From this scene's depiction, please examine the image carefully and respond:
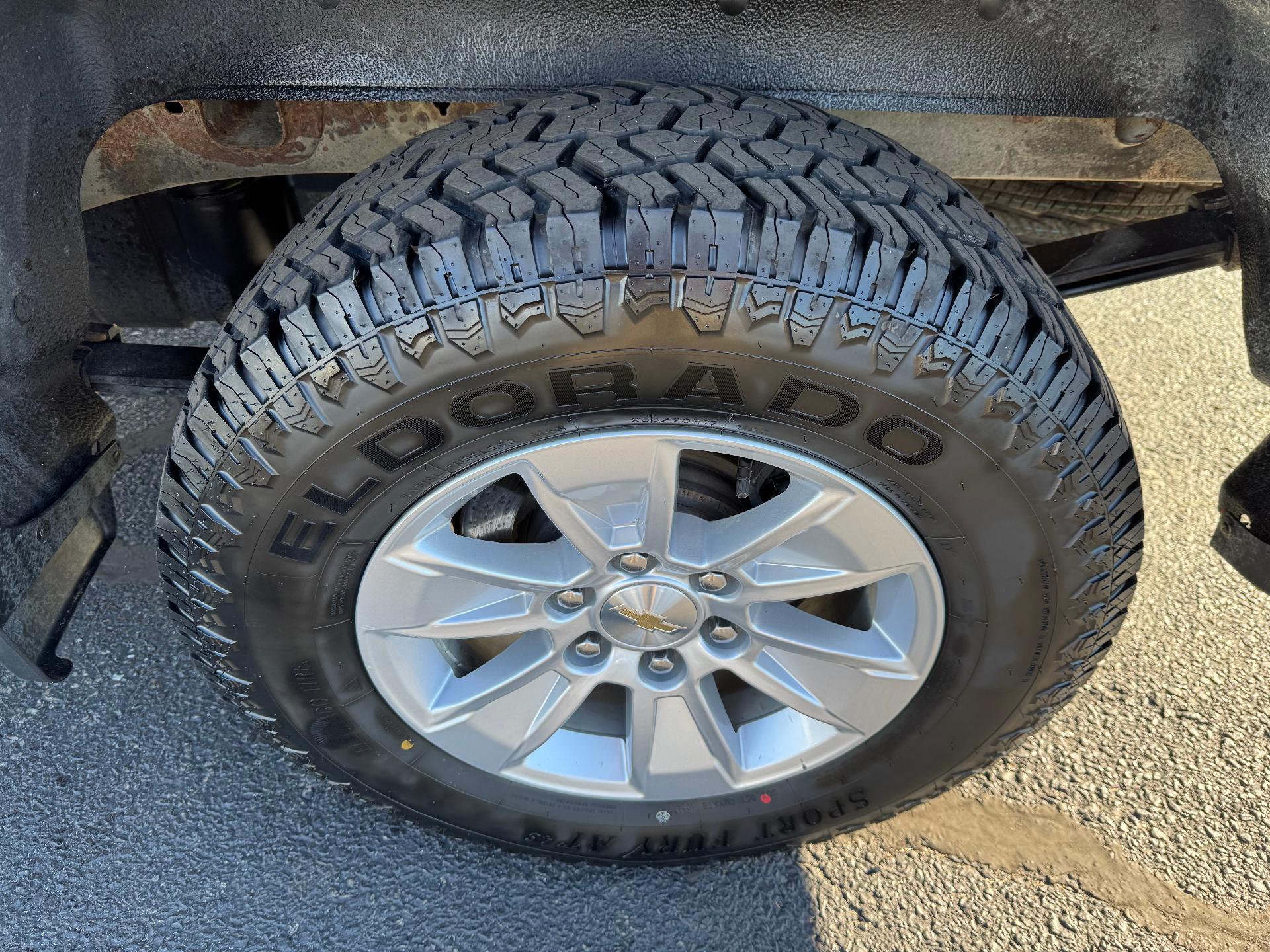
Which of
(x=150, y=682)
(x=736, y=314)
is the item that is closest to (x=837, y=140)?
(x=736, y=314)

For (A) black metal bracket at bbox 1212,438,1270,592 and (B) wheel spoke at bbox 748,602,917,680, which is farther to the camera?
(A) black metal bracket at bbox 1212,438,1270,592

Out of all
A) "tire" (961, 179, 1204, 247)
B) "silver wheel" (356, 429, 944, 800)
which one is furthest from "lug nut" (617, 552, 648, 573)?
"tire" (961, 179, 1204, 247)

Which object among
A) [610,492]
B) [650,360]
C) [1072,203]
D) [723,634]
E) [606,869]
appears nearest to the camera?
[650,360]

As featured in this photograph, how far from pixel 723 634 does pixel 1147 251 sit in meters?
1.31

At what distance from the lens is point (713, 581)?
1.70m

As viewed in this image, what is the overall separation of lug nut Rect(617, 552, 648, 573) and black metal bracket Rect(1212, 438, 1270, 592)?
123cm

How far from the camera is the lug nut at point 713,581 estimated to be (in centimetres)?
169

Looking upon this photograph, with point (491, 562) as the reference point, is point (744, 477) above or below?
above

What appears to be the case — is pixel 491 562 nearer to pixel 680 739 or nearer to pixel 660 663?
pixel 660 663

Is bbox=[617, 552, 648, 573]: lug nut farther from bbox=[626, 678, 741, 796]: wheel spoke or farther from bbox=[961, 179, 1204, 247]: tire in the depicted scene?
bbox=[961, 179, 1204, 247]: tire

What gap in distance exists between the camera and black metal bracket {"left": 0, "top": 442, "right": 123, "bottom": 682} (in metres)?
1.75

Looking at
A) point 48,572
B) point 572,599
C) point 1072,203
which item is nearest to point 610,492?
point 572,599

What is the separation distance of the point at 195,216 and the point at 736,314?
1447 mm

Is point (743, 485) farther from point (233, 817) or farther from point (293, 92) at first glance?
point (233, 817)
